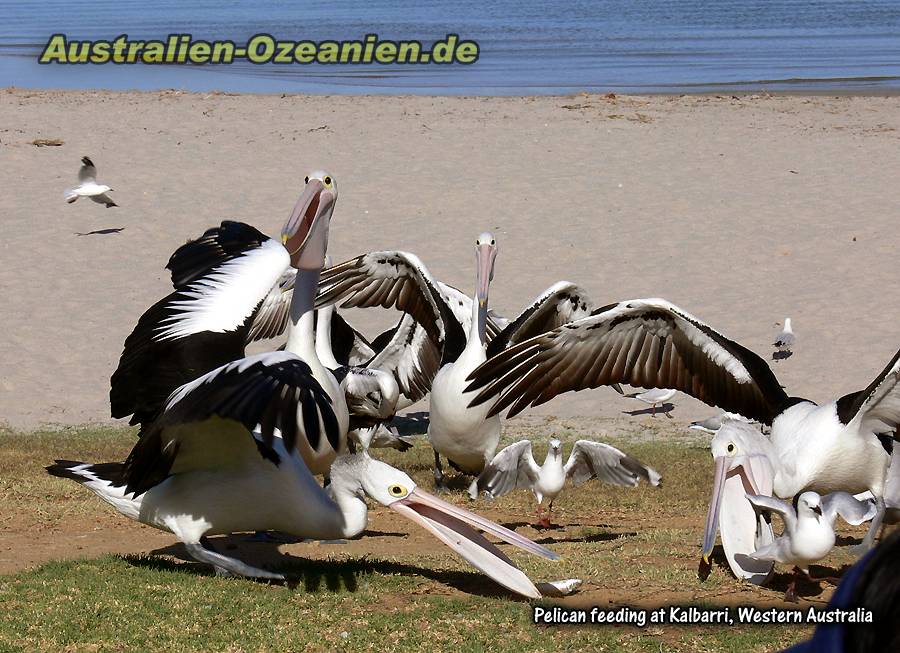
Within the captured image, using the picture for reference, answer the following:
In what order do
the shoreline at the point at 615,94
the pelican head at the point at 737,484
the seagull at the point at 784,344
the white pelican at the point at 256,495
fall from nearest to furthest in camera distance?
the white pelican at the point at 256,495 → the pelican head at the point at 737,484 → the seagull at the point at 784,344 → the shoreline at the point at 615,94

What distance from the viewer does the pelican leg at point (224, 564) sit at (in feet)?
19.0

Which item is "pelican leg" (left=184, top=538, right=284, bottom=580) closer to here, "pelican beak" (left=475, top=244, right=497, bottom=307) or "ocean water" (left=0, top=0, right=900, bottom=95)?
"pelican beak" (left=475, top=244, right=497, bottom=307)

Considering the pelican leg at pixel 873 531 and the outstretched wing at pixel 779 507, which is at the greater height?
the outstretched wing at pixel 779 507

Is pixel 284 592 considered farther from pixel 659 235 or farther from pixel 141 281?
pixel 659 235

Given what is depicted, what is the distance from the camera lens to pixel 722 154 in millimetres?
19922

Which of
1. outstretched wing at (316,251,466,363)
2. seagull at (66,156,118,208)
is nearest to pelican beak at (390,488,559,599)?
outstretched wing at (316,251,466,363)

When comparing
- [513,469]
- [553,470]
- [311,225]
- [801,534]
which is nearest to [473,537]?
[801,534]

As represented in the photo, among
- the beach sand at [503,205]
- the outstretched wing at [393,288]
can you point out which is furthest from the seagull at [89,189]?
the outstretched wing at [393,288]

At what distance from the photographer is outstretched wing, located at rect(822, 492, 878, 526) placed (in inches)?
235

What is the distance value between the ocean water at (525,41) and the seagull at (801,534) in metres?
22.0

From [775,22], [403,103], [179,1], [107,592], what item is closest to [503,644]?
[107,592]

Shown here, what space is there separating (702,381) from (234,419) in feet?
11.9

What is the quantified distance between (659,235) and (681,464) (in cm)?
728

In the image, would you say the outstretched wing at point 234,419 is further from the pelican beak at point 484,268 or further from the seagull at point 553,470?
the pelican beak at point 484,268
